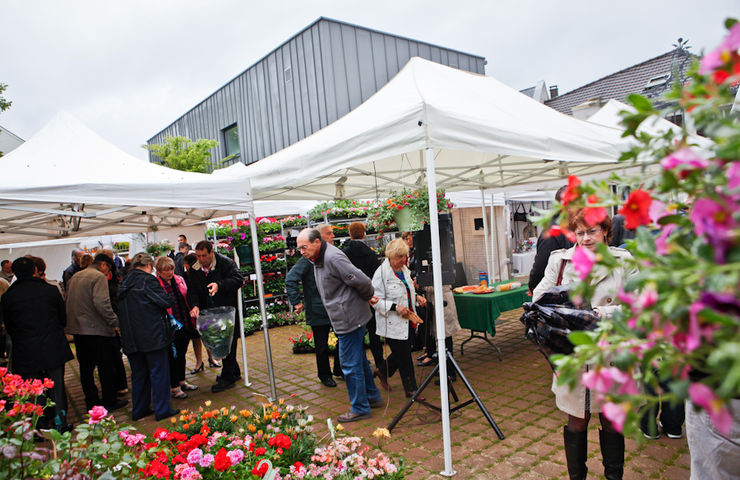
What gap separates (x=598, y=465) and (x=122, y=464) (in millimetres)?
2993

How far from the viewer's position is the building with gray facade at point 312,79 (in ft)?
55.9

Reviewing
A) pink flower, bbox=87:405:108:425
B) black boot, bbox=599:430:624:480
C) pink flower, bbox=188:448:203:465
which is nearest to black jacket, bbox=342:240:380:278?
black boot, bbox=599:430:624:480

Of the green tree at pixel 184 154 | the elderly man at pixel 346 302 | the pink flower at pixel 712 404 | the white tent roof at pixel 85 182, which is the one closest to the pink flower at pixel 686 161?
the pink flower at pixel 712 404

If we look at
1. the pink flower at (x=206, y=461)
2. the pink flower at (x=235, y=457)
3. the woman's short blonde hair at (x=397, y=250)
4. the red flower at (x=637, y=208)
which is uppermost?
the red flower at (x=637, y=208)

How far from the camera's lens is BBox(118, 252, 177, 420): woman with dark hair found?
465 centimetres

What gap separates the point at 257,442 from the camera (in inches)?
111

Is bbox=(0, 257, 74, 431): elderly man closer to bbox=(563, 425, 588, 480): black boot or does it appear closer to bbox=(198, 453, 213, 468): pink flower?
bbox=(198, 453, 213, 468): pink flower

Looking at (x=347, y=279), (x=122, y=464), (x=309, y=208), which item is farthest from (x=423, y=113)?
(x=309, y=208)

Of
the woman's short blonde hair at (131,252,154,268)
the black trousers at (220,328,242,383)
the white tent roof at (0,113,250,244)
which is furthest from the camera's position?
the black trousers at (220,328,242,383)

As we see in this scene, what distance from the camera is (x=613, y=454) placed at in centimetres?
260

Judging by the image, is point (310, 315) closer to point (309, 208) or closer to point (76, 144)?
point (76, 144)

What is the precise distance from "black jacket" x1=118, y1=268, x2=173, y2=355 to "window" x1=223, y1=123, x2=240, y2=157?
1908 cm

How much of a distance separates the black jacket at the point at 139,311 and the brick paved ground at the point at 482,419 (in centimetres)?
87

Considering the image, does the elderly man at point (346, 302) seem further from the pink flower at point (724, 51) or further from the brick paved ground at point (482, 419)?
the pink flower at point (724, 51)
